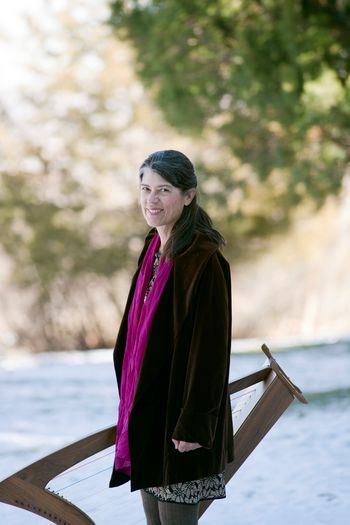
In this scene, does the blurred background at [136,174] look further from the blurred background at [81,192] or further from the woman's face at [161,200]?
the woman's face at [161,200]

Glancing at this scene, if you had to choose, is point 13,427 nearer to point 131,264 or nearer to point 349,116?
point 349,116

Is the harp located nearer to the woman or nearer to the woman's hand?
the woman

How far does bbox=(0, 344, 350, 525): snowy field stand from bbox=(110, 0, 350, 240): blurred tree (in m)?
2.36

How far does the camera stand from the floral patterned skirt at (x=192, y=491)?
1866 mm

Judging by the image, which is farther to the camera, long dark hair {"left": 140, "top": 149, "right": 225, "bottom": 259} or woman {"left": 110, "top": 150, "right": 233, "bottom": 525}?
long dark hair {"left": 140, "top": 149, "right": 225, "bottom": 259}

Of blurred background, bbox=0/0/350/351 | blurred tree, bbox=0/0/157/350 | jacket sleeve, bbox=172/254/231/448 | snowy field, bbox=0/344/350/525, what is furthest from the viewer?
blurred tree, bbox=0/0/157/350

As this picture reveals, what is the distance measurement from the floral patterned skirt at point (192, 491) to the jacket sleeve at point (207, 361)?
0.15 meters

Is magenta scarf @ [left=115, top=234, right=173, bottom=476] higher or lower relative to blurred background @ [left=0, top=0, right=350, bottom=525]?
lower

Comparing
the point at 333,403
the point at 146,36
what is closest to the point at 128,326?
the point at 333,403

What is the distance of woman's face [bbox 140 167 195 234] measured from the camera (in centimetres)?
192

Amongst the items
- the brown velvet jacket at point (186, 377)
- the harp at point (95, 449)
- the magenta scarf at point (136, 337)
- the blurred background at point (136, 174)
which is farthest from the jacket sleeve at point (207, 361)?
the blurred background at point (136, 174)

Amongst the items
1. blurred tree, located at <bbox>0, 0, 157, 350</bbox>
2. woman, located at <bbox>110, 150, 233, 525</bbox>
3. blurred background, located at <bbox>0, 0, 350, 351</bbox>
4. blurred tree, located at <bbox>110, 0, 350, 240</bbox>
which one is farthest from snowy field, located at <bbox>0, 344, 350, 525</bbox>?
blurred tree, located at <bbox>0, 0, 157, 350</bbox>

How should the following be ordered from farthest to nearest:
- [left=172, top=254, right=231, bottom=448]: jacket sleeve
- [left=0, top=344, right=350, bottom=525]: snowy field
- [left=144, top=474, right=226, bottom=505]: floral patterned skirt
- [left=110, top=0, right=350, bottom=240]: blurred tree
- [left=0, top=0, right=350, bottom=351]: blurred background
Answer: [left=0, top=0, right=350, bottom=351]: blurred background, [left=110, top=0, right=350, bottom=240]: blurred tree, [left=0, top=344, right=350, bottom=525]: snowy field, [left=144, top=474, right=226, bottom=505]: floral patterned skirt, [left=172, top=254, right=231, bottom=448]: jacket sleeve

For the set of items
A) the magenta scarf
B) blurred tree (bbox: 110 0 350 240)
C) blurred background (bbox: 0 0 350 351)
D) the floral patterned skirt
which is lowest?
the floral patterned skirt
